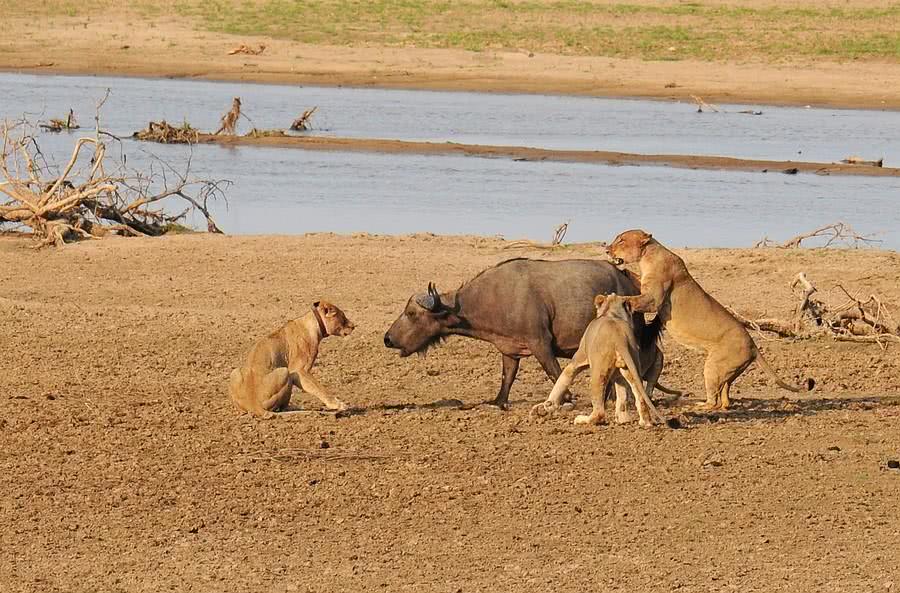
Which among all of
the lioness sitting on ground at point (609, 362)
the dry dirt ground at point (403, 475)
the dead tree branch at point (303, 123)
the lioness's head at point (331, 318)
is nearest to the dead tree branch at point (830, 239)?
the dry dirt ground at point (403, 475)

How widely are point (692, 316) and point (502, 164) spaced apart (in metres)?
19.3

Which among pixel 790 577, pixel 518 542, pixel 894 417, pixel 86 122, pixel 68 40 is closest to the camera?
pixel 790 577

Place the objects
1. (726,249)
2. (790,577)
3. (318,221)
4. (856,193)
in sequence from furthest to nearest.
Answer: (856,193) < (318,221) < (726,249) < (790,577)

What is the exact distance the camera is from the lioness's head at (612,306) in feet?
34.5

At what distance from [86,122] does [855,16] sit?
29433 millimetres

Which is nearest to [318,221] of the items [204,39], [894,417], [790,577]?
[894,417]

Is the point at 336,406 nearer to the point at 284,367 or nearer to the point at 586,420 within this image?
the point at 284,367

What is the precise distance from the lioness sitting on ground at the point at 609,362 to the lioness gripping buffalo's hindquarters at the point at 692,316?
0.37 meters

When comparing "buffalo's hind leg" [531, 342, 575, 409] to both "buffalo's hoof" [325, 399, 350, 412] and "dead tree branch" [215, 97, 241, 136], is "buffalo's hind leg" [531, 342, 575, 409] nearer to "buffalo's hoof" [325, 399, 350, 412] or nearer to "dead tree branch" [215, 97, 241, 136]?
"buffalo's hoof" [325, 399, 350, 412]

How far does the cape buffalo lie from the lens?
11234 mm

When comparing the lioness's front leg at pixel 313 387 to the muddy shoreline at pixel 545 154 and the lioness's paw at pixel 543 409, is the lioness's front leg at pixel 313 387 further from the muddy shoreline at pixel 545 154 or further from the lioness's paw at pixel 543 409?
the muddy shoreline at pixel 545 154

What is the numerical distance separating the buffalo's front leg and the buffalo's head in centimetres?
47

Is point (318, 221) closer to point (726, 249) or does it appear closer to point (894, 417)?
point (726, 249)

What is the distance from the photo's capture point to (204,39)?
1906 inches
